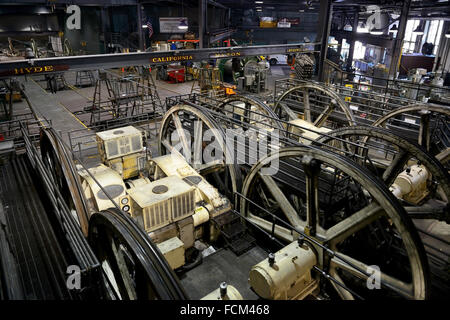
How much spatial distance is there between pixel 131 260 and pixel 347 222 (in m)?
3.88

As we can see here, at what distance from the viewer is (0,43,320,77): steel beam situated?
8781 mm

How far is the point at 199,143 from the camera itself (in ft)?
33.1

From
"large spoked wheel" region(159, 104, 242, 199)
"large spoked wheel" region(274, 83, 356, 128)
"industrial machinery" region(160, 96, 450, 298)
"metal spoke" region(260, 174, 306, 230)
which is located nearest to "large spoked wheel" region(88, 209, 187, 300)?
"metal spoke" region(260, 174, 306, 230)

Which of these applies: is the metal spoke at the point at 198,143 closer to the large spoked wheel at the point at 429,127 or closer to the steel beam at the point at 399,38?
the large spoked wheel at the point at 429,127

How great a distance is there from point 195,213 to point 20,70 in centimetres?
637

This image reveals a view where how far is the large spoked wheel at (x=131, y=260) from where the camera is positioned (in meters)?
3.73

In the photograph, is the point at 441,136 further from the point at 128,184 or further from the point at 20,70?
the point at 20,70

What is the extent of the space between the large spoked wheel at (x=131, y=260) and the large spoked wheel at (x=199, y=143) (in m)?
3.73

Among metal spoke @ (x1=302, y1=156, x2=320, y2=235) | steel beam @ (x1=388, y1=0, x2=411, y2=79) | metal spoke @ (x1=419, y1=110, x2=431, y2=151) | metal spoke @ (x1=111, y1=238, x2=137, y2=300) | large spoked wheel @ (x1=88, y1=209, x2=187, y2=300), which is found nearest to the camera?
large spoked wheel @ (x1=88, y1=209, x2=187, y2=300)

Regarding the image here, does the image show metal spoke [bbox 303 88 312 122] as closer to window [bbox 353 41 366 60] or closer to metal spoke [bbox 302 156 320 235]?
metal spoke [bbox 302 156 320 235]

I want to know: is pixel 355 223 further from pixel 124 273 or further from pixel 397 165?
pixel 124 273

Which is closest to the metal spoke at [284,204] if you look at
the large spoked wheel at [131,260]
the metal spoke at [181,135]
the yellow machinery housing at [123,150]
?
the large spoked wheel at [131,260]

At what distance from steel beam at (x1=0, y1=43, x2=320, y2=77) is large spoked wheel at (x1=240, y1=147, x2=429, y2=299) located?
6.37 metres
